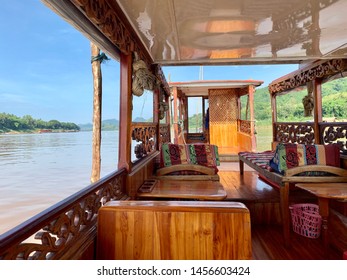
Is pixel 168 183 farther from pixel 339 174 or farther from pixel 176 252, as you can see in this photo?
pixel 339 174

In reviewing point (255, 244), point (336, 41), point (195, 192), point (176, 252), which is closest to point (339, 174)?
point (255, 244)

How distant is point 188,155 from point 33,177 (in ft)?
24.1

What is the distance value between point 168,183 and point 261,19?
76.9 inches

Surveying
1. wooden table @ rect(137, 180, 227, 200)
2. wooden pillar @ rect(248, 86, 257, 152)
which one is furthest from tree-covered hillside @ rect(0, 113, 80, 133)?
wooden pillar @ rect(248, 86, 257, 152)

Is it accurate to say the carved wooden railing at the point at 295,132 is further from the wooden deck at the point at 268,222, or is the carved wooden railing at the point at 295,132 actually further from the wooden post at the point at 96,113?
the wooden post at the point at 96,113

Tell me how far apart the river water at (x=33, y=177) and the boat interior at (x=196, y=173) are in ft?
2.90

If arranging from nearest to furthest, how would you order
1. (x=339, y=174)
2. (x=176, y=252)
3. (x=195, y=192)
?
(x=176, y=252)
(x=195, y=192)
(x=339, y=174)

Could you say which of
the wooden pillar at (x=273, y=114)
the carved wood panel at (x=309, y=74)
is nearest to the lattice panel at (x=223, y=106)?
the wooden pillar at (x=273, y=114)

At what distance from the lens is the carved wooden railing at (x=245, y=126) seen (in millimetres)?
6961

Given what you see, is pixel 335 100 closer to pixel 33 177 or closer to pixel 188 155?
pixel 188 155

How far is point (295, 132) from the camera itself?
422 cm

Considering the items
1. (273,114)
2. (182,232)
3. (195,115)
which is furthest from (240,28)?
(195,115)

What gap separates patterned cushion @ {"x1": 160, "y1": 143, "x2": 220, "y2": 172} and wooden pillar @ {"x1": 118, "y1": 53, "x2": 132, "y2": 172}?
921mm
